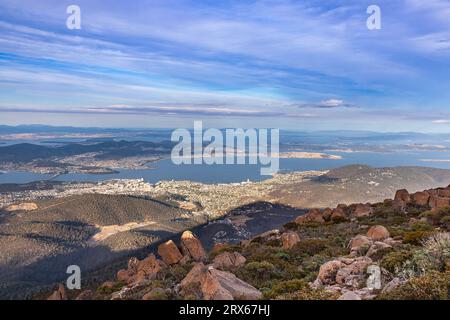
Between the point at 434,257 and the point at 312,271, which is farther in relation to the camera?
the point at 312,271

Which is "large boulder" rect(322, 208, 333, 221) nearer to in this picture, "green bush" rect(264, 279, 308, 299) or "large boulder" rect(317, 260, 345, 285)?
"large boulder" rect(317, 260, 345, 285)

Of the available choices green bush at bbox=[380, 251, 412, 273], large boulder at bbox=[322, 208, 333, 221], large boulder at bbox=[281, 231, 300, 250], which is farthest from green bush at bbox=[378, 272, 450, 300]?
large boulder at bbox=[322, 208, 333, 221]

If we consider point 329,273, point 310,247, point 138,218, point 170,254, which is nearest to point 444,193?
point 310,247

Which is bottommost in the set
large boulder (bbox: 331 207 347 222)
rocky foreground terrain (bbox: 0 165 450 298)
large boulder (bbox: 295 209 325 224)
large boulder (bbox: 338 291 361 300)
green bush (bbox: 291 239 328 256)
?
rocky foreground terrain (bbox: 0 165 450 298)

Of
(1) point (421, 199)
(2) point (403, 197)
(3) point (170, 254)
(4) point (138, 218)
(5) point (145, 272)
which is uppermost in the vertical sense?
(1) point (421, 199)

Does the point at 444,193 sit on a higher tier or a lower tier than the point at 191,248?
higher

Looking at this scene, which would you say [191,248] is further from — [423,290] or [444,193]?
[444,193]
